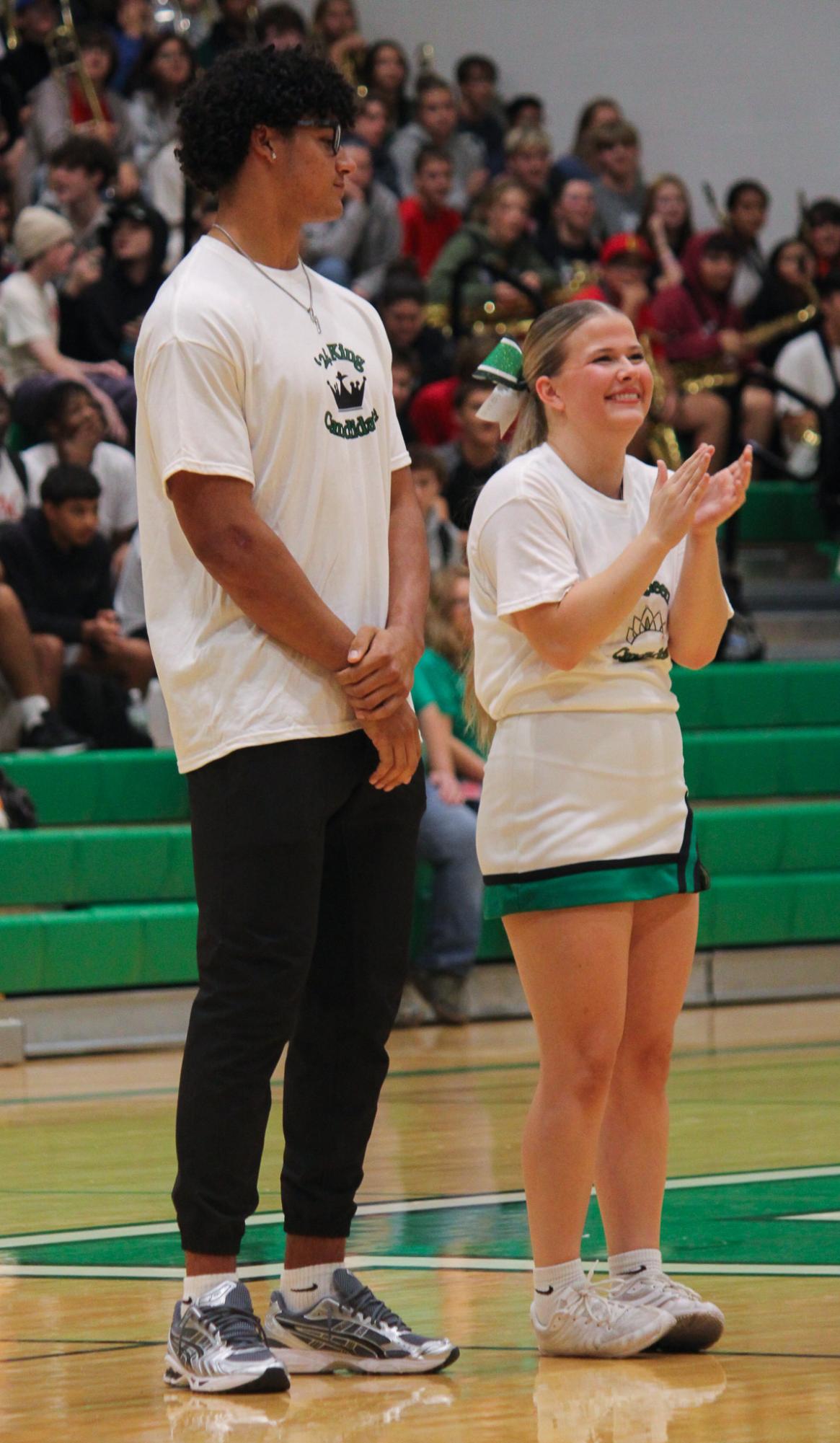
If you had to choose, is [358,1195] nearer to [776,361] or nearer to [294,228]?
[294,228]

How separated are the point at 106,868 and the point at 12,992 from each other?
0.58 metres

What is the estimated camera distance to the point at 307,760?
2723 millimetres

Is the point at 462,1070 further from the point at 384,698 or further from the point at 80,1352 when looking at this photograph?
the point at 384,698

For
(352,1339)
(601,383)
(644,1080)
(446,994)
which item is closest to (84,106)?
(446,994)

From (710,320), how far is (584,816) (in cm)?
844

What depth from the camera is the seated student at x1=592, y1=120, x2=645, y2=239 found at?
12.1 m

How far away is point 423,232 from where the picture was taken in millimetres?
11078

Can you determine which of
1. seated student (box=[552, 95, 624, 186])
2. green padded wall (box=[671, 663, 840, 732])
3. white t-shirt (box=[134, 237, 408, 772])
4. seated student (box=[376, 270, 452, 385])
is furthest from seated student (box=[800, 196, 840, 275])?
white t-shirt (box=[134, 237, 408, 772])

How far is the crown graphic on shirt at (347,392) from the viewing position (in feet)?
9.17

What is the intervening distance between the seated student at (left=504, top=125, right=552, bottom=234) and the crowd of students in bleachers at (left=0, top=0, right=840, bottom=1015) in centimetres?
2

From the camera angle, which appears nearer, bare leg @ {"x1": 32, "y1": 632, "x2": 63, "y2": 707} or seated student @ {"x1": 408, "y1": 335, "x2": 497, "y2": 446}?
bare leg @ {"x1": 32, "y1": 632, "x2": 63, "y2": 707}

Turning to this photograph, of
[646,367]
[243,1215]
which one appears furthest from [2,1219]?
[646,367]

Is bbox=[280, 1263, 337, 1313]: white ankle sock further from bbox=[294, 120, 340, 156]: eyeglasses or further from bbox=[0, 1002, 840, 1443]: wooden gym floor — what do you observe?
bbox=[294, 120, 340, 156]: eyeglasses

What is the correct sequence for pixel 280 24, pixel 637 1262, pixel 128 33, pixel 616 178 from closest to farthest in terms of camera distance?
pixel 637 1262
pixel 280 24
pixel 128 33
pixel 616 178
